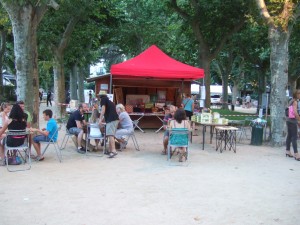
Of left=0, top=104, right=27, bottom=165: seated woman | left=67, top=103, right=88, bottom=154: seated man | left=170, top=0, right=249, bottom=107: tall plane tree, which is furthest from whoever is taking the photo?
left=170, top=0, right=249, bottom=107: tall plane tree

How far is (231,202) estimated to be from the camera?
548cm

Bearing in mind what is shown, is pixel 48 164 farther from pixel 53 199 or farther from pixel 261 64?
pixel 261 64

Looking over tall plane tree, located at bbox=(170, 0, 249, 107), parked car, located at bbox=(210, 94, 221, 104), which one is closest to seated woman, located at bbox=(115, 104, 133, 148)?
tall plane tree, located at bbox=(170, 0, 249, 107)

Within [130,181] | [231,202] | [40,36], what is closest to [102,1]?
[40,36]

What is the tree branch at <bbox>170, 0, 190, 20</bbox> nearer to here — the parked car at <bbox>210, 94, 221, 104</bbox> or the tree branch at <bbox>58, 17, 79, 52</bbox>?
the tree branch at <bbox>58, 17, 79, 52</bbox>

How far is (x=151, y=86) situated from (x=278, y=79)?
5543 millimetres

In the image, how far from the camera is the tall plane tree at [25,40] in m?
9.48

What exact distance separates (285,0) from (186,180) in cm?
677

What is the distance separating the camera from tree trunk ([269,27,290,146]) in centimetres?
1102

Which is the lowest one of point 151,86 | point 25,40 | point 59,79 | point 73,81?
point 151,86

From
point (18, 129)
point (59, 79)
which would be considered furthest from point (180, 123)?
point (59, 79)

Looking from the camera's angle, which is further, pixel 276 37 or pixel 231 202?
pixel 276 37

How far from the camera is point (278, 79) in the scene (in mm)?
11078

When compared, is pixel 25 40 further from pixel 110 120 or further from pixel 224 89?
pixel 224 89
